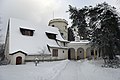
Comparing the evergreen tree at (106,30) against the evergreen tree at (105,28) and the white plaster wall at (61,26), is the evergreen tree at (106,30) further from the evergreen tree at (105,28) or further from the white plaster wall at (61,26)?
the white plaster wall at (61,26)

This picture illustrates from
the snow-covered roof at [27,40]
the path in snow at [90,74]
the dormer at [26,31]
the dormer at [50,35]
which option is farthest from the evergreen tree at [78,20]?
the path in snow at [90,74]

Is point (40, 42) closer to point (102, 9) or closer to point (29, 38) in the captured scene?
point (29, 38)

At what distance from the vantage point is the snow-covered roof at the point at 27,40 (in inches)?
911

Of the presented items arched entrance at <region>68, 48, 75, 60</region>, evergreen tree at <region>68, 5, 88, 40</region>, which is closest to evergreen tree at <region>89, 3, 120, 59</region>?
evergreen tree at <region>68, 5, 88, 40</region>

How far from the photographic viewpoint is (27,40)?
25.7 m

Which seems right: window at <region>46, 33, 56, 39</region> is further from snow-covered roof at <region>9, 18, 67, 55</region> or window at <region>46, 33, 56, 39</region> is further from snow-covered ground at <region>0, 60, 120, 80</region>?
snow-covered ground at <region>0, 60, 120, 80</region>

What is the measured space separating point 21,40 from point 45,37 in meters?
6.77

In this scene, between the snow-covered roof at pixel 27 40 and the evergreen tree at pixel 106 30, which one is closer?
the evergreen tree at pixel 106 30

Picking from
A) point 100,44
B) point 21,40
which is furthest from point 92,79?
point 21,40

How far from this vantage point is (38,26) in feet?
105

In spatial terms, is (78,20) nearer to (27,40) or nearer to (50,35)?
(50,35)

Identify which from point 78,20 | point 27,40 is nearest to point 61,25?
point 78,20

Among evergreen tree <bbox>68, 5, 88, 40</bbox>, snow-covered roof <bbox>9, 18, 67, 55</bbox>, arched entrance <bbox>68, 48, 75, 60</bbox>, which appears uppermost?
evergreen tree <bbox>68, 5, 88, 40</bbox>

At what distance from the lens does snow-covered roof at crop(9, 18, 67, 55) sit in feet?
75.9
